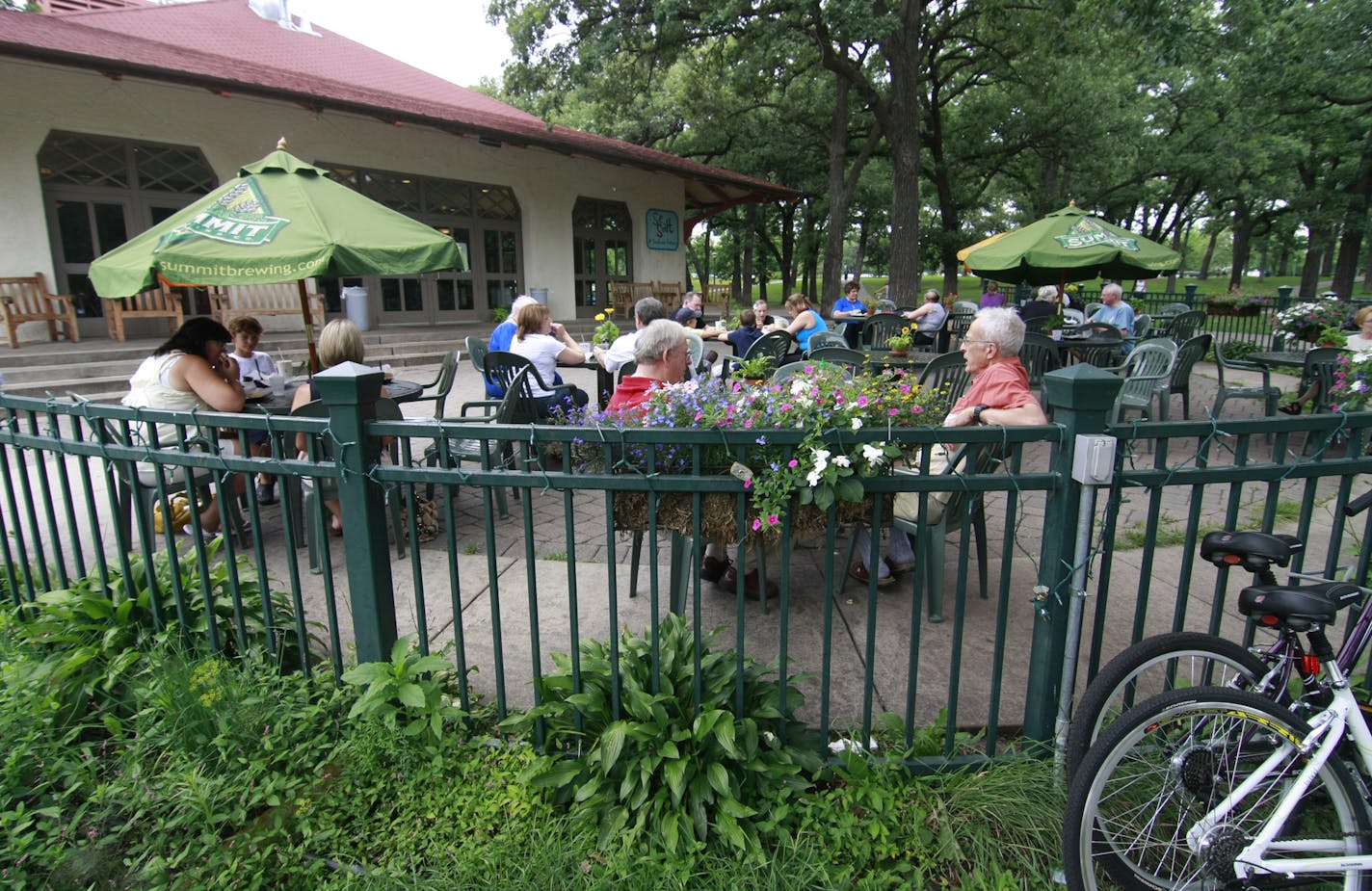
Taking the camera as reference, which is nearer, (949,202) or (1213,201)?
(949,202)

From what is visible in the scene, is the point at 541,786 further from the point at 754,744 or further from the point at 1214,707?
the point at 1214,707

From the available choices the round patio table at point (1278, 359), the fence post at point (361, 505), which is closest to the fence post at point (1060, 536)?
the fence post at point (361, 505)

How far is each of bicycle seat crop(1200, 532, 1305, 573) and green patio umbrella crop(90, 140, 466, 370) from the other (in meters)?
4.16

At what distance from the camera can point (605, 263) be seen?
60.8 ft

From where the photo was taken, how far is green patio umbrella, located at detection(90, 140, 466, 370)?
409cm

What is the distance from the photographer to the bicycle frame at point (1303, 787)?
1627 mm

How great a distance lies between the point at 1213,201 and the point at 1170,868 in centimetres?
3526

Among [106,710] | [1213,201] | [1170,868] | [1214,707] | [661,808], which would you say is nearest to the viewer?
[1214,707]

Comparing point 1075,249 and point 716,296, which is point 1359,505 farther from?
point 716,296

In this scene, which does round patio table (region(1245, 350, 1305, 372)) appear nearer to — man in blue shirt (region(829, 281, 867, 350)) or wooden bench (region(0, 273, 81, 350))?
man in blue shirt (region(829, 281, 867, 350))

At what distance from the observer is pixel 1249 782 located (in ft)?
5.48

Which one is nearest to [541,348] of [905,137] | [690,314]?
[690,314]

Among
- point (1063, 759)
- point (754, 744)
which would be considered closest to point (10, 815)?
point (754, 744)

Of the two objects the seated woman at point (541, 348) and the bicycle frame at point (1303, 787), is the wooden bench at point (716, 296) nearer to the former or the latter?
the seated woman at point (541, 348)
